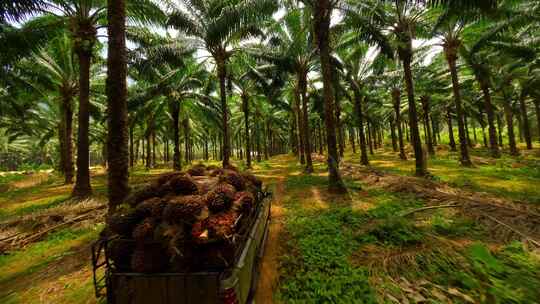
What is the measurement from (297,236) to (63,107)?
61.9 ft

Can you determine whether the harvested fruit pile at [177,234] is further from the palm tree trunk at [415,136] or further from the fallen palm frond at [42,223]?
the palm tree trunk at [415,136]

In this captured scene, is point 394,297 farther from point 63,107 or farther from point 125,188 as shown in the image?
point 63,107

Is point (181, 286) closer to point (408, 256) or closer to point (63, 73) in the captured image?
point (408, 256)

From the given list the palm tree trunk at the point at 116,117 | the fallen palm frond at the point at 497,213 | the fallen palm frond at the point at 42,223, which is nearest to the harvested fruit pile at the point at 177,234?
the palm tree trunk at the point at 116,117

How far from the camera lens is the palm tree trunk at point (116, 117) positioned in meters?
5.79

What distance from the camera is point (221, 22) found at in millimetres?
9109

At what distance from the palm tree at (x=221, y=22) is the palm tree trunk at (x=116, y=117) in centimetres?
361

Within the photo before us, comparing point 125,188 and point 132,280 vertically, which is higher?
point 125,188

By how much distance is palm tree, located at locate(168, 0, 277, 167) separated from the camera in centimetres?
911

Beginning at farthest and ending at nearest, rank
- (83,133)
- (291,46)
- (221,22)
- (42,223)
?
(291,46) → (83,133) → (221,22) → (42,223)

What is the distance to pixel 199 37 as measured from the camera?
13.1 meters

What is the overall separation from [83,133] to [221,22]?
793 centimetres

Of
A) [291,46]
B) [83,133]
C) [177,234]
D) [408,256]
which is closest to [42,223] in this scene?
[83,133]

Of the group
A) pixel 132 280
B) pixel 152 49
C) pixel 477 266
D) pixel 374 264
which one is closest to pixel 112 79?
pixel 132 280
